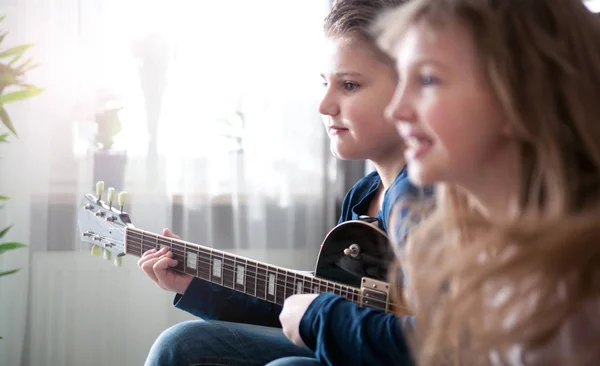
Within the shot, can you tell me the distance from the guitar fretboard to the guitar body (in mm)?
21

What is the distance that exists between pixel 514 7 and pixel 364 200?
59cm

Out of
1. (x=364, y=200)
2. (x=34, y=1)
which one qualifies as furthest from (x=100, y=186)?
(x=34, y=1)

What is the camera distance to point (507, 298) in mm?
562

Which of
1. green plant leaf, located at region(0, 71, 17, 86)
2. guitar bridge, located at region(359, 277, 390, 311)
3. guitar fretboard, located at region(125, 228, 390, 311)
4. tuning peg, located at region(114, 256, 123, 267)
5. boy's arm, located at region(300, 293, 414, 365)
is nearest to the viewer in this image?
boy's arm, located at region(300, 293, 414, 365)

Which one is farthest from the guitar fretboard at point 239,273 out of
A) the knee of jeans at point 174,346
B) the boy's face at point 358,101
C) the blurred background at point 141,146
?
the blurred background at point 141,146

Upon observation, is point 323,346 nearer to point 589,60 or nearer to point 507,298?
point 507,298

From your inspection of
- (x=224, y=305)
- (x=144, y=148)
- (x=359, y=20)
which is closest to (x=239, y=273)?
(x=224, y=305)

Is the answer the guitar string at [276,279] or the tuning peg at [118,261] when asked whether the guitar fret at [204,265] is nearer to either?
the guitar string at [276,279]

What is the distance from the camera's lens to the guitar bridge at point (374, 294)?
88 centimetres

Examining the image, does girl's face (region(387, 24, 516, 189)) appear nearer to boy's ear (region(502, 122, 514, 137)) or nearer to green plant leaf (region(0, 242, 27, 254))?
boy's ear (region(502, 122, 514, 137))

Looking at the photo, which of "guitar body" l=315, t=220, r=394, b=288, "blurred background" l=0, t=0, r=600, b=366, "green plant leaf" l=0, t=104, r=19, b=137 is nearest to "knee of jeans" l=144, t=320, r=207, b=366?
"guitar body" l=315, t=220, r=394, b=288

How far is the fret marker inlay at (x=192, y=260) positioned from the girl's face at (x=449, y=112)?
64 centimetres

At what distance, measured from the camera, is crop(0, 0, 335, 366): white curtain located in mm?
1882

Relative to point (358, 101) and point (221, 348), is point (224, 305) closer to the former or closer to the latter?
point (221, 348)
